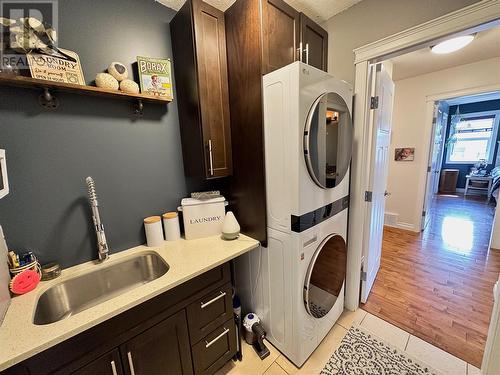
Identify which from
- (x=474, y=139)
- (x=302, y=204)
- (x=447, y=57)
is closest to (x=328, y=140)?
(x=302, y=204)

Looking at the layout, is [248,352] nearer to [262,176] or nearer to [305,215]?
[305,215]

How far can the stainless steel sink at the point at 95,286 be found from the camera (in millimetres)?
1055

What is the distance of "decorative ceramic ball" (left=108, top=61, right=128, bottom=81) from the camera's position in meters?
1.20

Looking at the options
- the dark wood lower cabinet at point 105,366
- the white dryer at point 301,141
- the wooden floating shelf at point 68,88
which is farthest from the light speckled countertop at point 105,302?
the wooden floating shelf at point 68,88

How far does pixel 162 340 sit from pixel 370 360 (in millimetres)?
1415

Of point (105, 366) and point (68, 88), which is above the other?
point (68, 88)

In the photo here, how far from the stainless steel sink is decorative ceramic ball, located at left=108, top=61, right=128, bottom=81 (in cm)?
113

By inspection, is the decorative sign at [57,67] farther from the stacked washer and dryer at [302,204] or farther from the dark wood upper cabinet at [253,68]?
the stacked washer and dryer at [302,204]

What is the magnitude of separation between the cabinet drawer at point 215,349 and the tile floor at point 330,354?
0.18 m

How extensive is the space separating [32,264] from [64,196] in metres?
0.37

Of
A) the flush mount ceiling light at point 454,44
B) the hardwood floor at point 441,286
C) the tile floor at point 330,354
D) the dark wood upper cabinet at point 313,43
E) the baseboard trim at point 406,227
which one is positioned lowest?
the tile floor at point 330,354

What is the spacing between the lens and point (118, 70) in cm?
121

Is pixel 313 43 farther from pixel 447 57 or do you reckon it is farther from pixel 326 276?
pixel 447 57

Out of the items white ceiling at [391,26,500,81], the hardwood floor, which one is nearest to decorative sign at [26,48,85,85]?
the hardwood floor
